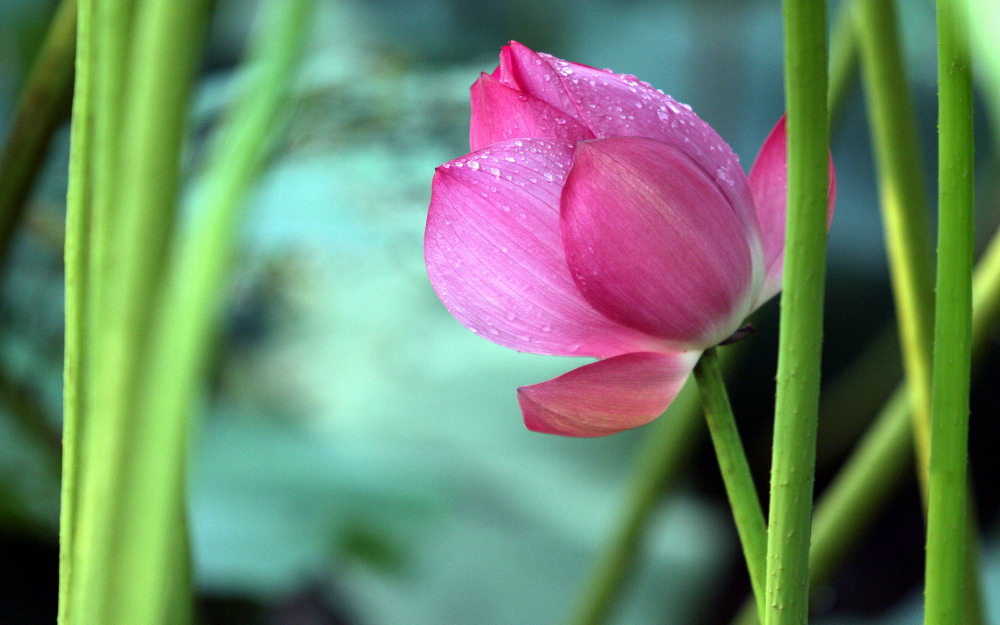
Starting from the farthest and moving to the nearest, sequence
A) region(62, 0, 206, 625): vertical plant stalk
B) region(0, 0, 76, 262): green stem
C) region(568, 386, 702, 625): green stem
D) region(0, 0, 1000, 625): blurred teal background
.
A: region(0, 0, 1000, 625): blurred teal background → region(568, 386, 702, 625): green stem → region(0, 0, 76, 262): green stem → region(62, 0, 206, 625): vertical plant stalk

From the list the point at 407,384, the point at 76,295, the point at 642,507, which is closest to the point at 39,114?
the point at 76,295

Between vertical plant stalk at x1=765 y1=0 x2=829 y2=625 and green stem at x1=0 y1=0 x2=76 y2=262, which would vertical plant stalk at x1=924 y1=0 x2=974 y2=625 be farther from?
green stem at x1=0 y1=0 x2=76 y2=262

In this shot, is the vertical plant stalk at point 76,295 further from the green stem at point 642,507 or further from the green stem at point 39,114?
the green stem at point 642,507

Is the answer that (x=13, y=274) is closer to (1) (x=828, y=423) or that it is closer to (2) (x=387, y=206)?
(2) (x=387, y=206)

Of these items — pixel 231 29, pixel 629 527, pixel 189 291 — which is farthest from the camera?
pixel 231 29

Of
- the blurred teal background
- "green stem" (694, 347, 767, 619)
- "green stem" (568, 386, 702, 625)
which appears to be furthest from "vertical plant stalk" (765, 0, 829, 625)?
the blurred teal background

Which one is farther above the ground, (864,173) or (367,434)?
(864,173)

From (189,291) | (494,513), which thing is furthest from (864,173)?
(189,291)
